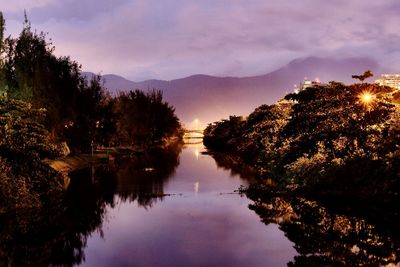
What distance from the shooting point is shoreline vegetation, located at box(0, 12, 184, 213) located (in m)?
24.8

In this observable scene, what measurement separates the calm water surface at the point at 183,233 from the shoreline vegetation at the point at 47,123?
12.7ft

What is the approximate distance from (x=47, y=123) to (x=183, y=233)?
27.8 metres

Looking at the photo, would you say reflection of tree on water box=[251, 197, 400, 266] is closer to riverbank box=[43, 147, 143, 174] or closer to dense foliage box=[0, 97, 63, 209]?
dense foliage box=[0, 97, 63, 209]

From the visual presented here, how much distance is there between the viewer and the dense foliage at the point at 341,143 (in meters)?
22.4

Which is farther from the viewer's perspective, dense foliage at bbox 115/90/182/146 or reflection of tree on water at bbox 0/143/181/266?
dense foliage at bbox 115/90/182/146

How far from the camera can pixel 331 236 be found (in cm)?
1625

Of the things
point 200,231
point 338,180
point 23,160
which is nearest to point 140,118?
point 23,160

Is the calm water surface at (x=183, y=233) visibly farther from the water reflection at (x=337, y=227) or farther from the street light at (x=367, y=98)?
the street light at (x=367, y=98)

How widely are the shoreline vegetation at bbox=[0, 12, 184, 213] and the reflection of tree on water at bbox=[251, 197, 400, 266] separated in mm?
11072

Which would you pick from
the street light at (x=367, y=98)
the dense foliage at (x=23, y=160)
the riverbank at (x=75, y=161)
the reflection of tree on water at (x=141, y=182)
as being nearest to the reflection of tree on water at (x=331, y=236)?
the reflection of tree on water at (x=141, y=182)

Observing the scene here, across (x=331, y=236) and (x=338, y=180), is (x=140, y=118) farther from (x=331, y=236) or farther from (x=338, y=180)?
(x=331, y=236)

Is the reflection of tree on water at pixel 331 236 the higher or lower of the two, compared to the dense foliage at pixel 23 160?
lower

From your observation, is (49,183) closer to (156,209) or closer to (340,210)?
(156,209)

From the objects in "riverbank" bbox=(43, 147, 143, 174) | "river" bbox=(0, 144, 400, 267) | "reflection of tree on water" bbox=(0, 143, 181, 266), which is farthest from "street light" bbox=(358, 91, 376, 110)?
"riverbank" bbox=(43, 147, 143, 174)
